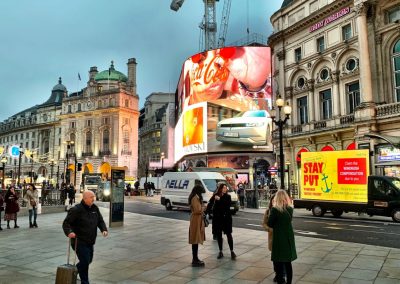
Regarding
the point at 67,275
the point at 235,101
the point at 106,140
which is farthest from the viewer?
the point at 106,140

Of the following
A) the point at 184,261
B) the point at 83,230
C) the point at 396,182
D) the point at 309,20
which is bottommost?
the point at 184,261

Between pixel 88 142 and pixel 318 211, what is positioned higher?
pixel 88 142

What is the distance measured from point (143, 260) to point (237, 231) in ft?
18.7

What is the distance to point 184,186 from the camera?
2417cm

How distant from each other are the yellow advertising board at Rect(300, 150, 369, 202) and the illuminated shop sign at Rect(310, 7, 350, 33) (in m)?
16.6

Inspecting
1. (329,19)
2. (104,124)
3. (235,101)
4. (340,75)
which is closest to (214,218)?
(340,75)

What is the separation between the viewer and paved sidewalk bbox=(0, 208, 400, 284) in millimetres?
7309

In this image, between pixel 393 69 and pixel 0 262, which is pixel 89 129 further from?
pixel 0 262

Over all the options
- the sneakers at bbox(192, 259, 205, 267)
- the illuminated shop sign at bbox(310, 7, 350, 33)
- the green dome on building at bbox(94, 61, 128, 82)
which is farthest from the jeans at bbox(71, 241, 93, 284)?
the green dome on building at bbox(94, 61, 128, 82)

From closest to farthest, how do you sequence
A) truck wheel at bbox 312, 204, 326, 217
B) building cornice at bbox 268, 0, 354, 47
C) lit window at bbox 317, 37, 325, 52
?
truck wheel at bbox 312, 204, 326, 217 → building cornice at bbox 268, 0, 354, 47 → lit window at bbox 317, 37, 325, 52

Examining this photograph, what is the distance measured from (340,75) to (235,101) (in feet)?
69.9

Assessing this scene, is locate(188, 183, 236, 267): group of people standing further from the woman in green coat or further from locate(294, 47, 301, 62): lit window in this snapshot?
locate(294, 47, 301, 62): lit window

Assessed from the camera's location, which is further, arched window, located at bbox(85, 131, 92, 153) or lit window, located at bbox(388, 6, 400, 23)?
arched window, located at bbox(85, 131, 92, 153)

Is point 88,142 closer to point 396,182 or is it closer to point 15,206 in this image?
point 15,206
